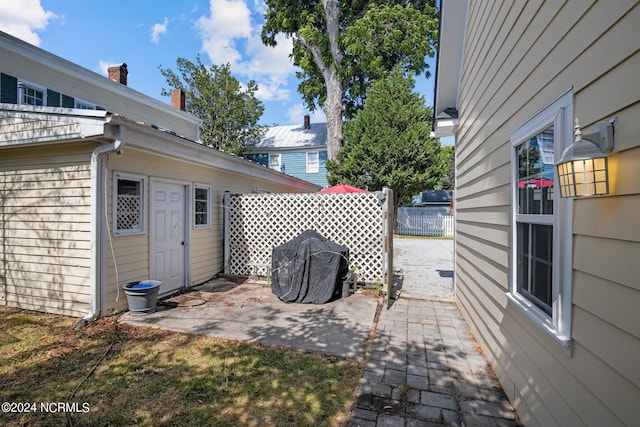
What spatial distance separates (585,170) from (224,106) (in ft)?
71.7

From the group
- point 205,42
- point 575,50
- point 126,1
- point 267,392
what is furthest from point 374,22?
point 267,392

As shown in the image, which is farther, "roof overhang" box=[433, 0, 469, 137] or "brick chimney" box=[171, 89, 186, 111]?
"brick chimney" box=[171, 89, 186, 111]

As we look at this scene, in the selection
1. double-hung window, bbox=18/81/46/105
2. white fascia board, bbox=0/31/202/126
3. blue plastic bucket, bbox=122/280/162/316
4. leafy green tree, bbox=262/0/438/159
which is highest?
leafy green tree, bbox=262/0/438/159

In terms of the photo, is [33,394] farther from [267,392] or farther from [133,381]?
[267,392]

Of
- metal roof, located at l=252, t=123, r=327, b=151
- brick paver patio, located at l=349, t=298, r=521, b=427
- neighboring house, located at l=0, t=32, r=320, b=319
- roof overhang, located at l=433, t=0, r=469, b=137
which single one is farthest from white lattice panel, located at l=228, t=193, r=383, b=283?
metal roof, located at l=252, t=123, r=327, b=151

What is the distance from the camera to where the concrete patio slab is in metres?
3.86

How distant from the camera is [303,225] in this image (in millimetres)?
6832

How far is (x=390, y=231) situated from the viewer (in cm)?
602

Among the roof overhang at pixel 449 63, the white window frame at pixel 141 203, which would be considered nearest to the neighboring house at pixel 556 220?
the roof overhang at pixel 449 63

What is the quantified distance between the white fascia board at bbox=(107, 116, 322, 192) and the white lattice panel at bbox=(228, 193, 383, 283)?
2.78 ft

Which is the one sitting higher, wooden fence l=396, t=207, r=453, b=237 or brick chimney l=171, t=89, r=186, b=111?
brick chimney l=171, t=89, r=186, b=111

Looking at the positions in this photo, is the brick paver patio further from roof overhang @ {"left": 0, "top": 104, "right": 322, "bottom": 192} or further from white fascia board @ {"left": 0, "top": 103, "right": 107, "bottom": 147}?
white fascia board @ {"left": 0, "top": 103, "right": 107, "bottom": 147}

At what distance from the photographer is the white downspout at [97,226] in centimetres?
441

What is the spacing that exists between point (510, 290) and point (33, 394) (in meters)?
4.31
